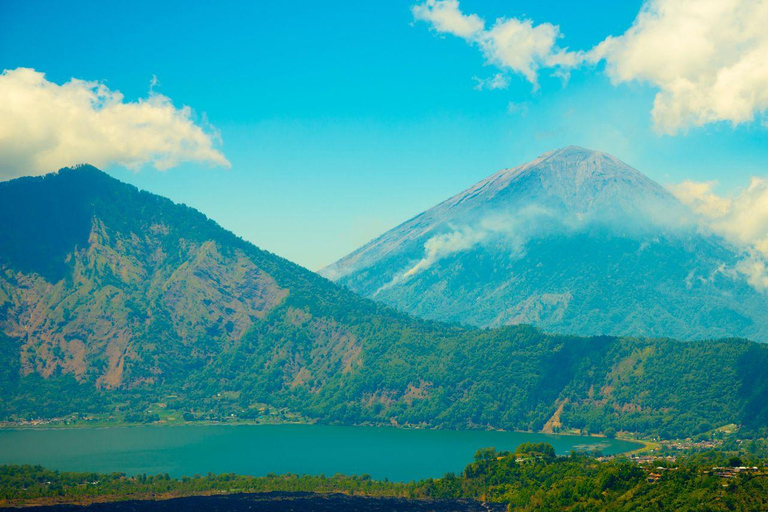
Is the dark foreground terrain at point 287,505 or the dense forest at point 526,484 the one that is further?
the dark foreground terrain at point 287,505

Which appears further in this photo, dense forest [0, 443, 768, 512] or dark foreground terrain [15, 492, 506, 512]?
dark foreground terrain [15, 492, 506, 512]

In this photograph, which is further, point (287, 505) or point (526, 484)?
point (526, 484)

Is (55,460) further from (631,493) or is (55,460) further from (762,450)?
(762,450)

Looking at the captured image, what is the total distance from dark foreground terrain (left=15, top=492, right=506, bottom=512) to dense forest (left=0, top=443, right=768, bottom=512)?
4426 mm

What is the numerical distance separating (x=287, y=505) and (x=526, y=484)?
122ft

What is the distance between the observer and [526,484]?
154 m

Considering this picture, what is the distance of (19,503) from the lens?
142625 mm

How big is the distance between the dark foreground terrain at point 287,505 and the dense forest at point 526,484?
14.5ft

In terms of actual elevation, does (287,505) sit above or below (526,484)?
above

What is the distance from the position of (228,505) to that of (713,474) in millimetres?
65253

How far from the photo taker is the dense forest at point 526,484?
122m

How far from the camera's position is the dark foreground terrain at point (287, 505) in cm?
13850

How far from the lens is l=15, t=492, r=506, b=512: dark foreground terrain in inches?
5453

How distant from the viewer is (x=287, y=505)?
142 metres
